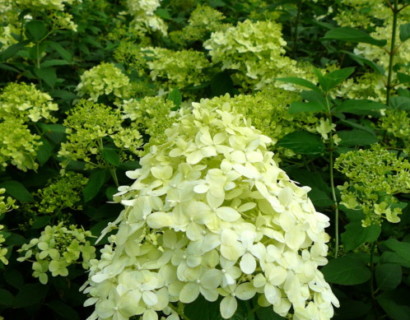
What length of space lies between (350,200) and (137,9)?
2.78m

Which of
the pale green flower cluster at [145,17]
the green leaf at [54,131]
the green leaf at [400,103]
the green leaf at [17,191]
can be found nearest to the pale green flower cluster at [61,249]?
the green leaf at [17,191]

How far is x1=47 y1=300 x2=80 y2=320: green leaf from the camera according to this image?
2.08 m

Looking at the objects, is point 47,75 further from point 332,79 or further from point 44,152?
point 332,79

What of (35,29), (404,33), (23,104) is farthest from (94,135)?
(404,33)

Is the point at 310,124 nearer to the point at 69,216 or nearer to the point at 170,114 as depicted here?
the point at 170,114

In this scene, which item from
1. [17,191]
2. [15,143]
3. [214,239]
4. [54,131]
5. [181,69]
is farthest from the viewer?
[181,69]

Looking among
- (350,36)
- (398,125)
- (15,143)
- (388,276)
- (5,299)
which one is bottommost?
(5,299)

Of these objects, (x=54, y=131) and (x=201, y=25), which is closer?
(x=54, y=131)

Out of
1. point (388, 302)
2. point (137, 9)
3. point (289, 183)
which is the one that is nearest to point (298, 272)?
point (289, 183)

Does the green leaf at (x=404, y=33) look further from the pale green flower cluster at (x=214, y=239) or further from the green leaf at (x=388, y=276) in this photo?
the pale green flower cluster at (x=214, y=239)

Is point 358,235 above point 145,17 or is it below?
above

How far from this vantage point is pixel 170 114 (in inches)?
73.4

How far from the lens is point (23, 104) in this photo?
2195 millimetres

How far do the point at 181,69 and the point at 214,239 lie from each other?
1669 millimetres
